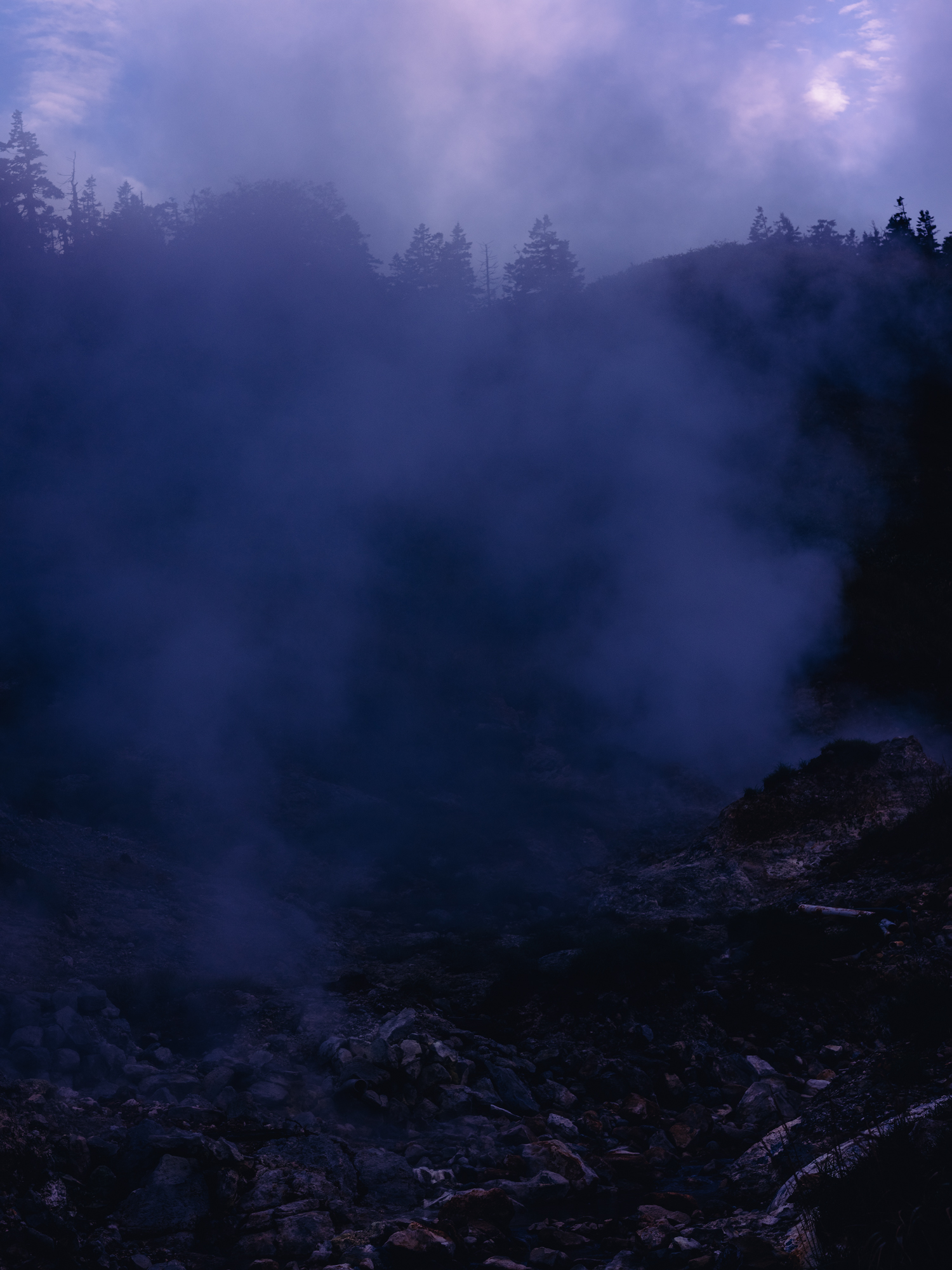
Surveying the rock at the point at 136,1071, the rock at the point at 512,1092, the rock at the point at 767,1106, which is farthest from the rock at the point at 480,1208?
the rock at the point at 136,1071

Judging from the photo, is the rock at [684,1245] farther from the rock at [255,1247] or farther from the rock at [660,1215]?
the rock at [255,1247]

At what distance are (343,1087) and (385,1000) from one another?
2580 millimetres

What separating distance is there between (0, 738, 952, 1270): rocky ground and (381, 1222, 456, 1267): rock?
0.02 m

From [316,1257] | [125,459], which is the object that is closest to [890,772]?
[316,1257]

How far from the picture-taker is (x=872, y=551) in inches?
923

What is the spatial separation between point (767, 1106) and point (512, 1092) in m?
1.99

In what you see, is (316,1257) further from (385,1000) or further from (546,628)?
(546,628)

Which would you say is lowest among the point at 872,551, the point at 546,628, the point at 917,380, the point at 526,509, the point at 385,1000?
the point at 385,1000

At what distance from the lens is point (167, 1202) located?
475 centimetres

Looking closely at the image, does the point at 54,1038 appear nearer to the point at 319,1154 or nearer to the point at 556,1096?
the point at 319,1154

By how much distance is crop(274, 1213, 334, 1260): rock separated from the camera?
4555 millimetres

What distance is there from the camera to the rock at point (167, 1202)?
4.65m

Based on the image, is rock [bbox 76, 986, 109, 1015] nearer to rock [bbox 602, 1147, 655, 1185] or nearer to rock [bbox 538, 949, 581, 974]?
rock [bbox 538, 949, 581, 974]

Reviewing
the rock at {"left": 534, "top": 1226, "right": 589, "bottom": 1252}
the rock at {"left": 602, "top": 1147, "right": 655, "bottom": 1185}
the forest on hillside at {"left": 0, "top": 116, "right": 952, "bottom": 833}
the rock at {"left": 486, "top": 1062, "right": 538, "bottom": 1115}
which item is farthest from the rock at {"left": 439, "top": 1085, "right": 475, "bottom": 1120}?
the forest on hillside at {"left": 0, "top": 116, "right": 952, "bottom": 833}
